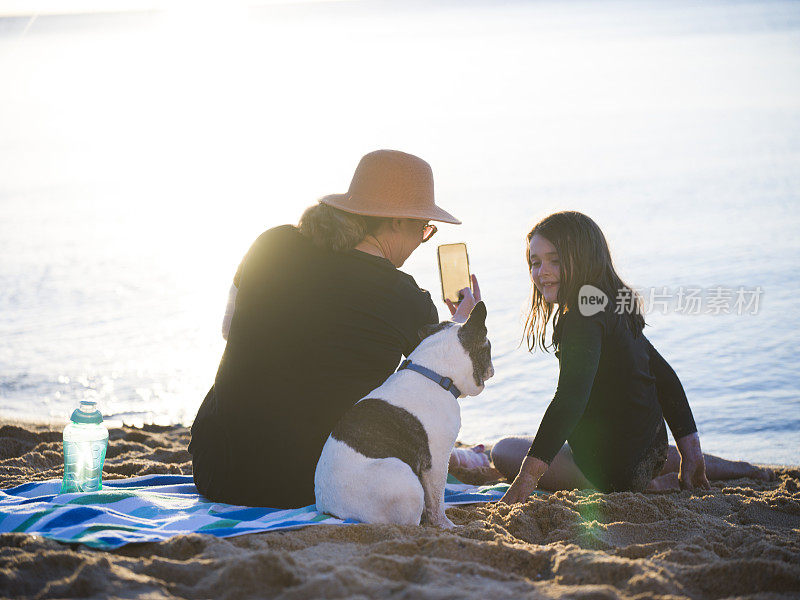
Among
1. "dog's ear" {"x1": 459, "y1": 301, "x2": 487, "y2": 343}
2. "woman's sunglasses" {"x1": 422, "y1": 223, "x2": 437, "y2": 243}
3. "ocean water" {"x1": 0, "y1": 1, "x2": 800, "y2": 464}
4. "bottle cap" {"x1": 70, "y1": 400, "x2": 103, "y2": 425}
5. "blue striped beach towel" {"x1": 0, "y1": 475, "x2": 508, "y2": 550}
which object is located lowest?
"blue striped beach towel" {"x1": 0, "y1": 475, "x2": 508, "y2": 550}

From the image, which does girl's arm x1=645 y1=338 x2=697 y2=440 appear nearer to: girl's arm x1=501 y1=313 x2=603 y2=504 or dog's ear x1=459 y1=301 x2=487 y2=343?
girl's arm x1=501 y1=313 x2=603 y2=504

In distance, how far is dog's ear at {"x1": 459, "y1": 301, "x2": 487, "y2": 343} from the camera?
4.04 meters

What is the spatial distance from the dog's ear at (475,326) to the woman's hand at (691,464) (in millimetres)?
1808

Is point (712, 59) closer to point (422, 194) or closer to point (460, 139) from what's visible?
point (460, 139)

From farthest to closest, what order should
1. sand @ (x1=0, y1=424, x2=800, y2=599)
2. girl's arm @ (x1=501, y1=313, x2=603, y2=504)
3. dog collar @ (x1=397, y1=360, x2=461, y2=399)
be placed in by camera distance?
girl's arm @ (x1=501, y1=313, x2=603, y2=504), dog collar @ (x1=397, y1=360, x2=461, y2=399), sand @ (x1=0, y1=424, x2=800, y2=599)

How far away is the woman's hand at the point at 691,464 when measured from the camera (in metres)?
5.07

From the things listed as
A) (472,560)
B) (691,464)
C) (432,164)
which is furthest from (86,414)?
(432,164)

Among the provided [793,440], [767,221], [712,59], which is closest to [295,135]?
[712,59]

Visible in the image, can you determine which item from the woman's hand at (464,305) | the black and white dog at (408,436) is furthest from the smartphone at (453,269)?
the black and white dog at (408,436)

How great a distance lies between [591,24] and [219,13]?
100 feet

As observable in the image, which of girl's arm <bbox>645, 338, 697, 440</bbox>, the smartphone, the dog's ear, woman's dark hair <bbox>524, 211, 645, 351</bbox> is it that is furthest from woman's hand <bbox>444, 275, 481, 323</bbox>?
girl's arm <bbox>645, 338, 697, 440</bbox>

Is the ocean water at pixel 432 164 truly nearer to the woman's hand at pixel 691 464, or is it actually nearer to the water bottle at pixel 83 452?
the woman's hand at pixel 691 464

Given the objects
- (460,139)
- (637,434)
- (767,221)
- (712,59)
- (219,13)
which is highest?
(219,13)

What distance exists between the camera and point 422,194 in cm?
443
